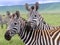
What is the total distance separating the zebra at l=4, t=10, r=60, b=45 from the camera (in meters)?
7.26

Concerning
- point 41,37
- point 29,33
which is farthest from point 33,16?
point 41,37

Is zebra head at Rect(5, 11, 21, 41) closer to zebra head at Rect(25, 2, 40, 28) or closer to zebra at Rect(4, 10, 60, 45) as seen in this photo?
zebra at Rect(4, 10, 60, 45)

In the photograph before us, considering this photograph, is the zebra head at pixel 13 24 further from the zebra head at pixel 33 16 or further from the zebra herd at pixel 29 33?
the zebra head at pixel 33 16

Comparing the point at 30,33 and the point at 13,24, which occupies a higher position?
the point at 13,24

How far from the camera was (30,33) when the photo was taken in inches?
298

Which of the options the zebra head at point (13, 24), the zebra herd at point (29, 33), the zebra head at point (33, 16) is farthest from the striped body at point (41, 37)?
the zebra head at point (33, 16)

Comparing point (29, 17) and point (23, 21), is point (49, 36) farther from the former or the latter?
point (29, 17)

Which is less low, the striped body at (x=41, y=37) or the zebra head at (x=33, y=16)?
the zebra head at (x=33, y=16)

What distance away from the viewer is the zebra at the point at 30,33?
7.26 meters

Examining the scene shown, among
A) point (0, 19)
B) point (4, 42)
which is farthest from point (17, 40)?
point (0, 19)

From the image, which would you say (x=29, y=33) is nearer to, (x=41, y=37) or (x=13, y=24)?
(x=41, y=37)

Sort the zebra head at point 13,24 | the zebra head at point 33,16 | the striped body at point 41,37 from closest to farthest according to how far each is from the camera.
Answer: the striped body at point 41,37
the zebra head at point 13,24
the zebra head at point 33,16

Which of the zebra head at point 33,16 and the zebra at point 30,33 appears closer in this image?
the zebra at point 30,33

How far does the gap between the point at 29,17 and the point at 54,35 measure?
9.73 ft
